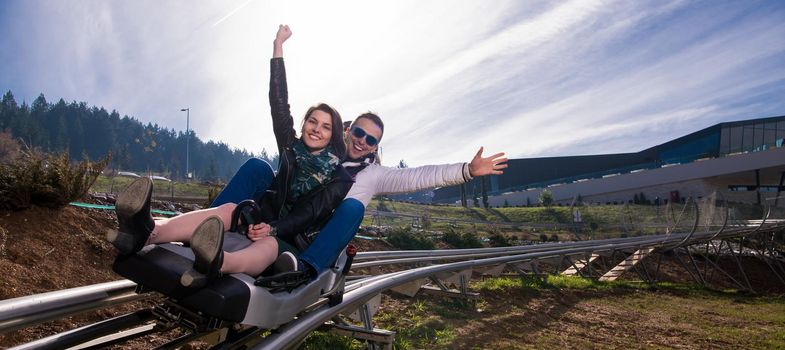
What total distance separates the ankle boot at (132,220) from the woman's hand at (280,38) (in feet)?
5.05

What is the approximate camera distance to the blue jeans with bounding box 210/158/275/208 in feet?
9.62

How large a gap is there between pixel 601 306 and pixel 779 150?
48656 mm

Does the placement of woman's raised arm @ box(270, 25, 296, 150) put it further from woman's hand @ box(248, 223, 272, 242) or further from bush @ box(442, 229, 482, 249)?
bush @ box(442, 229, 482, 249)

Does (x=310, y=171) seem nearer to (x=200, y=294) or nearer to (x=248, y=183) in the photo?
(x=248, y=183)

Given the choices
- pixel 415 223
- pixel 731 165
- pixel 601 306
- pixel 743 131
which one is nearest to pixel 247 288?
pixel 601 306

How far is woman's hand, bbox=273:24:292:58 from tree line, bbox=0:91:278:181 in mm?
104028

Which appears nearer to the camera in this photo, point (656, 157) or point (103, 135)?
point (656, 157)

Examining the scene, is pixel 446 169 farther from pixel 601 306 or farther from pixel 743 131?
pixel 743 131

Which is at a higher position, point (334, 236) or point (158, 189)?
point (158, 189)

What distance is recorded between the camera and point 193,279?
195 centimetres

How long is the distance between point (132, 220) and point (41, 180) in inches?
168

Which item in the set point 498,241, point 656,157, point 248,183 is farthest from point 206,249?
point 656,157

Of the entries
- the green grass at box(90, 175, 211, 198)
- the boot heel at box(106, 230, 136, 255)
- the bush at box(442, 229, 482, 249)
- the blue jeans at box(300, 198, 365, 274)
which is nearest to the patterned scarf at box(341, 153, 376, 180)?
the blue jeans at box(300, 198, 365, 274)

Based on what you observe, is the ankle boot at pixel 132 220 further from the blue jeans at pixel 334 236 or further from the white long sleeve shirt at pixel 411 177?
the white long sleeve shirt at pixel 411 177
